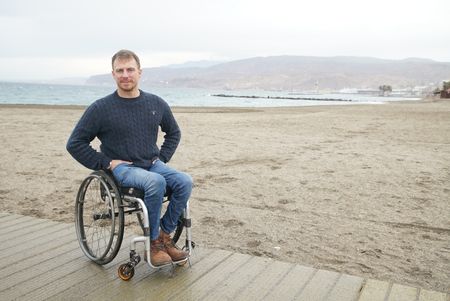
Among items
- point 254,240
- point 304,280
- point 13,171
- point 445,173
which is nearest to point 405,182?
point 445,173

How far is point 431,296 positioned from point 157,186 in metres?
2.01

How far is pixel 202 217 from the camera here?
5.04 m

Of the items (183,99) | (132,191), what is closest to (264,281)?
(132,191)

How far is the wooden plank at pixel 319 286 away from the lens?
2.90 meters

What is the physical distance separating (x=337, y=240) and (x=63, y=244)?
2625 mm

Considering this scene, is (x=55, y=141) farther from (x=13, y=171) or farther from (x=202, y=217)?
(x=202, y=217)

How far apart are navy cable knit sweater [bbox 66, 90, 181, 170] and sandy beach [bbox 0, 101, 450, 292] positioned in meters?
1.36

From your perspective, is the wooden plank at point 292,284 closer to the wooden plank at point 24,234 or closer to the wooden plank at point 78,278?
the wooden plank at point 78,278

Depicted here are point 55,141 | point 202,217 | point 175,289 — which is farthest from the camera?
point 55,141

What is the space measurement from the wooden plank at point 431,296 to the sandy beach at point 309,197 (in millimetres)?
406

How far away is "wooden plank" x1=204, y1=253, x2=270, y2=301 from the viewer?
2.89 m

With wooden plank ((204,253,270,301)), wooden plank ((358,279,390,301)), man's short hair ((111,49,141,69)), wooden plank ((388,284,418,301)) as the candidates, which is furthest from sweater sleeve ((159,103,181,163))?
wooden plank ((388,284,418,301))

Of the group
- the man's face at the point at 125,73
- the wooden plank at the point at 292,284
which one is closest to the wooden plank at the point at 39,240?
the man's face at the point at 125,73

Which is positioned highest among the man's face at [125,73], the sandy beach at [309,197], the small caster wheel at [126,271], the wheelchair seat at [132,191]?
the man's face at [125,73]
